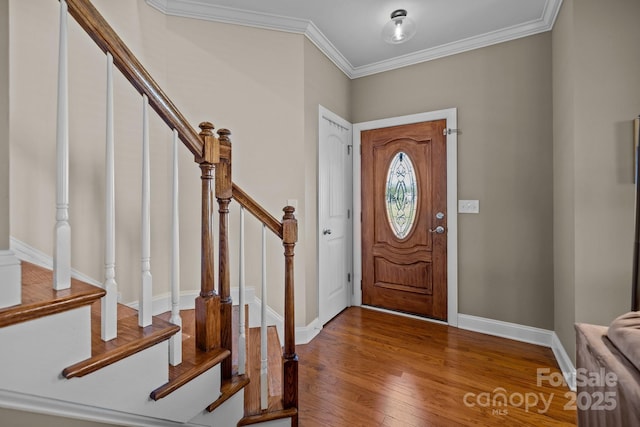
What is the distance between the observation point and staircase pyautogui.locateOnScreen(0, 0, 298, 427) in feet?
2.45

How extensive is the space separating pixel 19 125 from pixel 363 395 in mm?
2359

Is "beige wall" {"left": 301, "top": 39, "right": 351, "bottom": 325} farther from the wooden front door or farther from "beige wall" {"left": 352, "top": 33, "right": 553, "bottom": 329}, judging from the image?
"beige wall" {"left": 352, "top": 33, "right": 553, "bottom": 329}

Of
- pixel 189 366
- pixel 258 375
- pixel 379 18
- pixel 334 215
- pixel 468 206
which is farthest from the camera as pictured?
pixel 334 215

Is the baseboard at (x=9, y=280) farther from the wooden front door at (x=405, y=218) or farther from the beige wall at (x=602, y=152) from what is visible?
the wooden front door at (x=405, y=218)

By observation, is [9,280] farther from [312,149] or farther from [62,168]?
[312,149]

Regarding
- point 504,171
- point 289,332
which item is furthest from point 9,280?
point 504,171

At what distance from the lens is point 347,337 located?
2.62 m

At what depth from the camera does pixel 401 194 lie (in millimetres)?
3135

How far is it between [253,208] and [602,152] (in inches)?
83.0

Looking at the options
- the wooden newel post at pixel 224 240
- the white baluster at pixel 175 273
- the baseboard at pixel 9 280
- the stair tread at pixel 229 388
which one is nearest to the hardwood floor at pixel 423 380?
the stair tread at pixel 229 388

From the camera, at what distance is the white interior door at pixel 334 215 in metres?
2.79

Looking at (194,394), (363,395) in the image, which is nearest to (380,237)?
(363,395)

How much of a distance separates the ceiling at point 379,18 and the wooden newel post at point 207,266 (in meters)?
1.66

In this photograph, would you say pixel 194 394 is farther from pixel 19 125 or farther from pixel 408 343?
pixel 408 343
